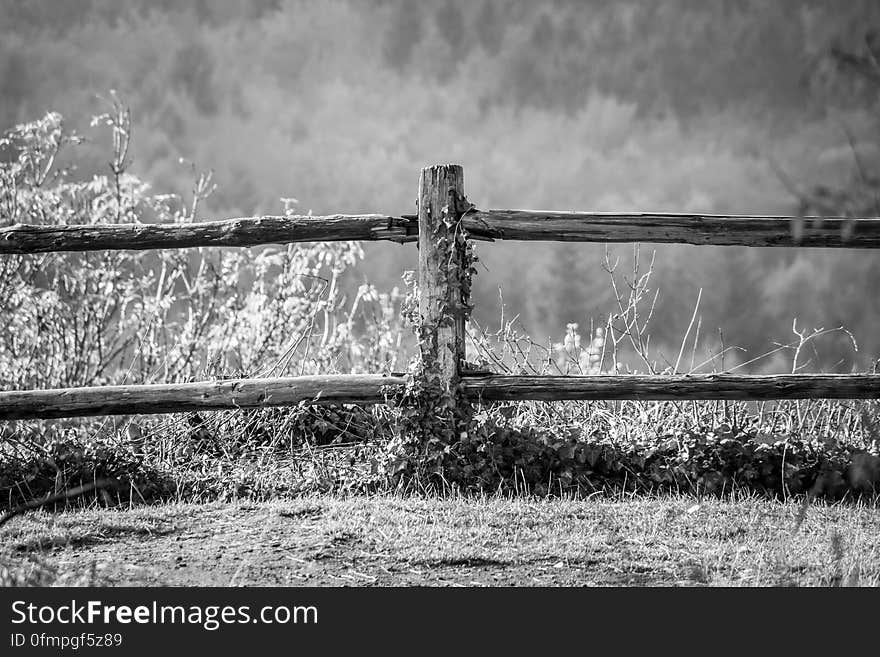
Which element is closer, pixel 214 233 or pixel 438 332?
pixel 438 332

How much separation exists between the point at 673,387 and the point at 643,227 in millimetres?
876

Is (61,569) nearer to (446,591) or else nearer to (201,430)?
(446,591)

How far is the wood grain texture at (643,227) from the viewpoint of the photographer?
15.7ft

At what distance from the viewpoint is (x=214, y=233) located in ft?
16.2

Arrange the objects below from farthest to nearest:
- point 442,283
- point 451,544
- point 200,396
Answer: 1. point 200,396
2. point 442,283
3. point 451,544

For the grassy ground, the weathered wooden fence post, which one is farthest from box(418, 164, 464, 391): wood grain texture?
the grassy ground

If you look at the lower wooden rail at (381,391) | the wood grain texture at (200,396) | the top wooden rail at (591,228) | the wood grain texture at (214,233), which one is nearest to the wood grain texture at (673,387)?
the lower wooden rail at (381,391)

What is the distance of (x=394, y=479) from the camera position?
15.5ft

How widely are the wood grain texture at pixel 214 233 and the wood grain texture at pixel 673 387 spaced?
0.94 metres

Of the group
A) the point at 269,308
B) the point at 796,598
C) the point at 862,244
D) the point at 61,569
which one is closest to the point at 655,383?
the point at 862,244

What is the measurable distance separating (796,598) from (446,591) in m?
1.06

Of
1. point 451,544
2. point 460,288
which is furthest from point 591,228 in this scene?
point 451,544

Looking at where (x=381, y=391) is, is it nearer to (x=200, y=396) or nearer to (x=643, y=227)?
(x=200, y=396)

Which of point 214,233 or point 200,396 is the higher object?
point 214,233
